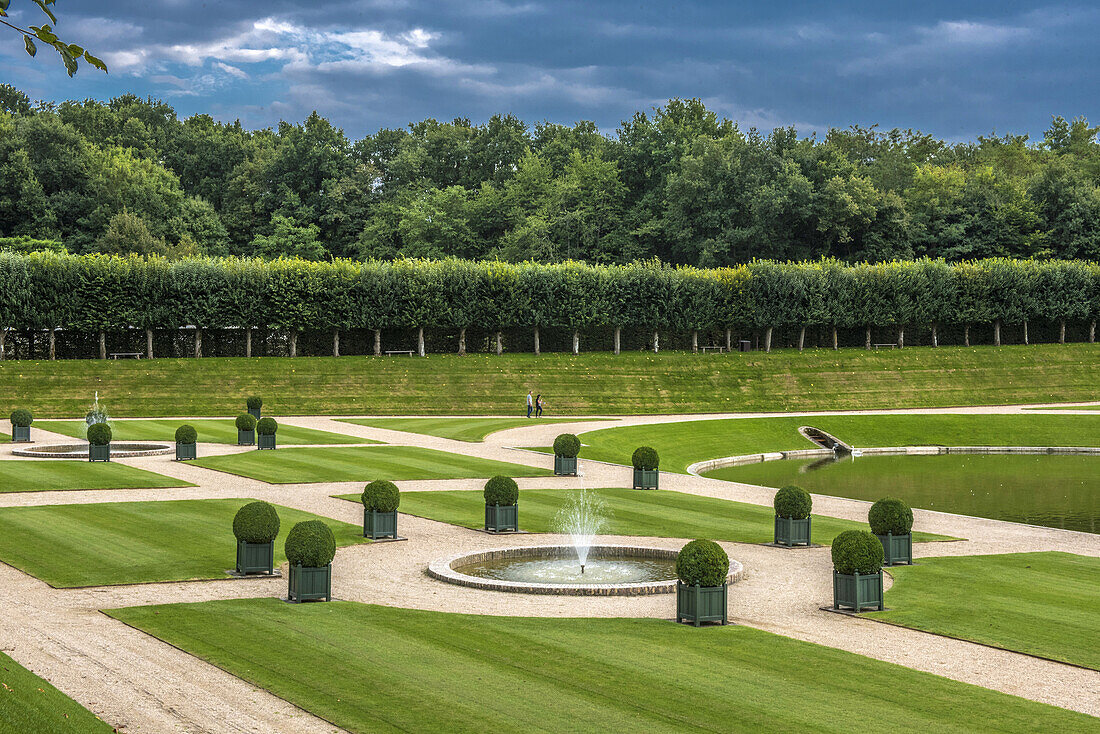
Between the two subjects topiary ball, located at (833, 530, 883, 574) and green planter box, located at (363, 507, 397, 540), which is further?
green planter box, located at (363, 507, 397, 540)

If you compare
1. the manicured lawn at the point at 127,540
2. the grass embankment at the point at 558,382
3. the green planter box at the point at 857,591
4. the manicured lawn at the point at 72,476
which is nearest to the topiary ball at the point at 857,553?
the green planter box at the point at 857,591

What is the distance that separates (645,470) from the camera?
3547 cm

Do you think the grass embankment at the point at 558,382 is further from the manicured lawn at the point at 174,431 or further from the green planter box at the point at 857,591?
the green planter box at the point at 857,591

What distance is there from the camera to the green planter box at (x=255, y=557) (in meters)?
21.8

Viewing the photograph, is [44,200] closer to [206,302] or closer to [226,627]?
[206,302]

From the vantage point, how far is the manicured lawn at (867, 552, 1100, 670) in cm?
1727

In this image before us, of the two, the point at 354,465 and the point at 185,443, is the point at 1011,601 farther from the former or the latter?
the point at 185,443

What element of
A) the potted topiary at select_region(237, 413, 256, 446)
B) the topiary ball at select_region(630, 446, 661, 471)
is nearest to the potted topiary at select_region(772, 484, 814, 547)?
the topiary ball at select_region(630, 446, 661, 471)

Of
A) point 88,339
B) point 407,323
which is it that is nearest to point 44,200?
point 88,339

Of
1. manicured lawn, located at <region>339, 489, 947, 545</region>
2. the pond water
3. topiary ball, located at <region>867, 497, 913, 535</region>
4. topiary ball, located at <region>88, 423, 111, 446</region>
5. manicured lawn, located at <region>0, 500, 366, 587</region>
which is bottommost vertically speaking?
the pond water

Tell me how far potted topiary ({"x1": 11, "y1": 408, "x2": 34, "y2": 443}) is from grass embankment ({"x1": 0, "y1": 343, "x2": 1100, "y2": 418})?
50.8 feet

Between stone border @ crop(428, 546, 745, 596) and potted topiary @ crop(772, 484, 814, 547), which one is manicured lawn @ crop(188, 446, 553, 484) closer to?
stone border @ crop(428, 546, 745, 596)

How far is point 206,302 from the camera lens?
7694 cm

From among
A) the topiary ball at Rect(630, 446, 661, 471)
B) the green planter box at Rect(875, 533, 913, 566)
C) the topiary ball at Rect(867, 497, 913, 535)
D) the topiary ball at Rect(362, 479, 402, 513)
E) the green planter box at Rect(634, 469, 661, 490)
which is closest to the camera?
the topiary ball at Rect(867, 497, 913, 535)
